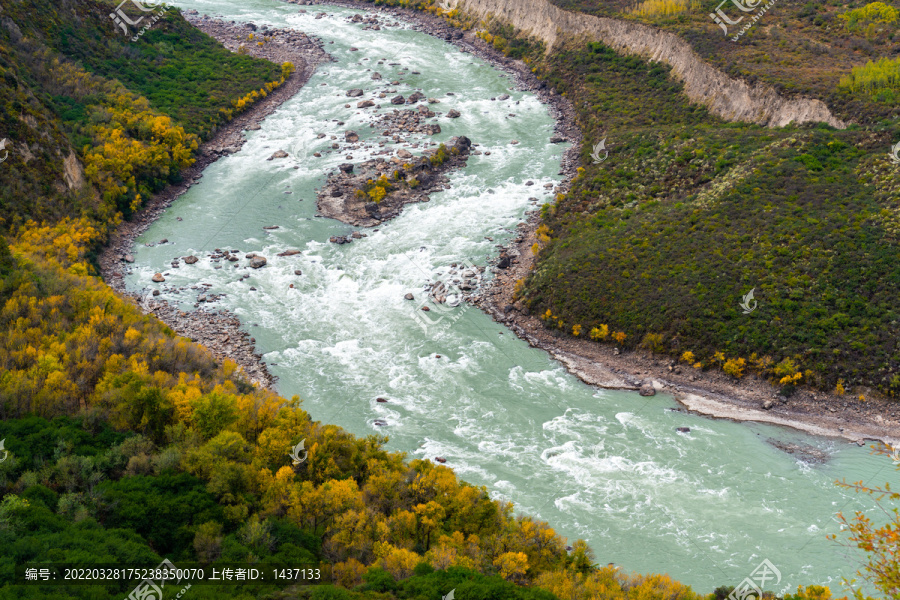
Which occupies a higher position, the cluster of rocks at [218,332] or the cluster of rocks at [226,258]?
the cluster of rocks at [226,258]

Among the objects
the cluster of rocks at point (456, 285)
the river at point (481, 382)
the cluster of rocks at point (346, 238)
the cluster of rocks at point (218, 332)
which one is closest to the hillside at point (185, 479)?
the cluster of rocks at point (218, 332)

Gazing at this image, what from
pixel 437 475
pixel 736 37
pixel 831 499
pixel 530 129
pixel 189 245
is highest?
pixel 736 37

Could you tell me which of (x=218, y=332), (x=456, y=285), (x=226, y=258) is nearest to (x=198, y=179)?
(x=226, y=258)

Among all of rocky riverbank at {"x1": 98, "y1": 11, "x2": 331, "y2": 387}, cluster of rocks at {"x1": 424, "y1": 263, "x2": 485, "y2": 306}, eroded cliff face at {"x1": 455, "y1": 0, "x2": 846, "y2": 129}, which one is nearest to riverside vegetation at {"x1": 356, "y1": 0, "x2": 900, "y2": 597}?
eroded cliff face at {"x1": 455, "y1": 0, "x2": 846, "y2": 129}

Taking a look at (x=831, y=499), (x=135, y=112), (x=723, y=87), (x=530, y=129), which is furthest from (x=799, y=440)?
(x=135, y=112)

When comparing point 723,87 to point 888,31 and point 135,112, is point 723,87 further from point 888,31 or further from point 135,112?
point 135,112

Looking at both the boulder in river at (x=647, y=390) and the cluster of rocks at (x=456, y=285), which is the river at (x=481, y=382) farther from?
the cluster of rocks at (x=456, y=285)

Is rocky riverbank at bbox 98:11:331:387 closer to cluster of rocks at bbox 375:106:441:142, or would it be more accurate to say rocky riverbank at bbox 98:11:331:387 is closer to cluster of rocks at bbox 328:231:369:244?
cluster of rocks at bbox 328:231:369:244
